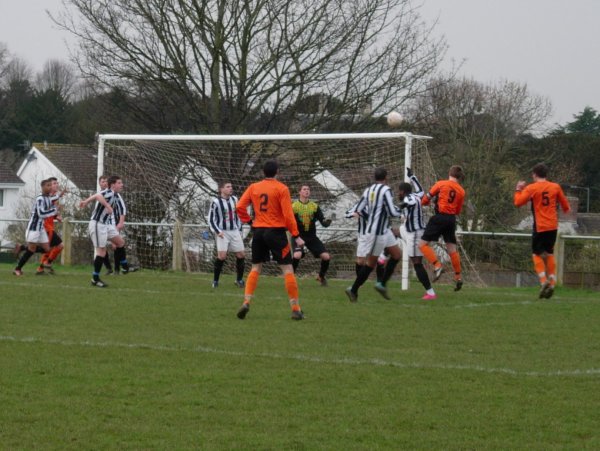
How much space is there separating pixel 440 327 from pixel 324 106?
19.2m

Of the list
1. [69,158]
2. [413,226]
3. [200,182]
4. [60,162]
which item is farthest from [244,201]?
[69,158]

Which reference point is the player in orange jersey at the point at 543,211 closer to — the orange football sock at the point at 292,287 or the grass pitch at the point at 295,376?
the grass pitch at the point at 295,376

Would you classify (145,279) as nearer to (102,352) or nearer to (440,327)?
(440,327)

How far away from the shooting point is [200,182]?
82.6 feet

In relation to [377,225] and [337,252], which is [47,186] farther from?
[377,225]

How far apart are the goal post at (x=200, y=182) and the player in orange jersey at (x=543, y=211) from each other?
281 inches

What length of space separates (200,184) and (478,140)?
1672cm

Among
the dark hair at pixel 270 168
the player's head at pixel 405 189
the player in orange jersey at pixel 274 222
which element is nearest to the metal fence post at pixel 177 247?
the player's head at pixel 405 189

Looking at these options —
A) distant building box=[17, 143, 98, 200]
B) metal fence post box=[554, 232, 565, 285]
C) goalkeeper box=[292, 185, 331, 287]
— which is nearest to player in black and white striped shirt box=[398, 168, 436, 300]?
goalkeeper box=[292, 185, 331, 287]

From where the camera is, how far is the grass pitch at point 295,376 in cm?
659

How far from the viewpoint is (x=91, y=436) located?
6.48 m

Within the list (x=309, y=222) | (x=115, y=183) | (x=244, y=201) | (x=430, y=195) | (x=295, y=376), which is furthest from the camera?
(x=309, y=222)

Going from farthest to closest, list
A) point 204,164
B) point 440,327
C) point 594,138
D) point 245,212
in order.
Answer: point 594,138 → point 204,164 → point 245,212 → point 440,327

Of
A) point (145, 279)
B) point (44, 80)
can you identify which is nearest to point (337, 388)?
point (145, 279)
